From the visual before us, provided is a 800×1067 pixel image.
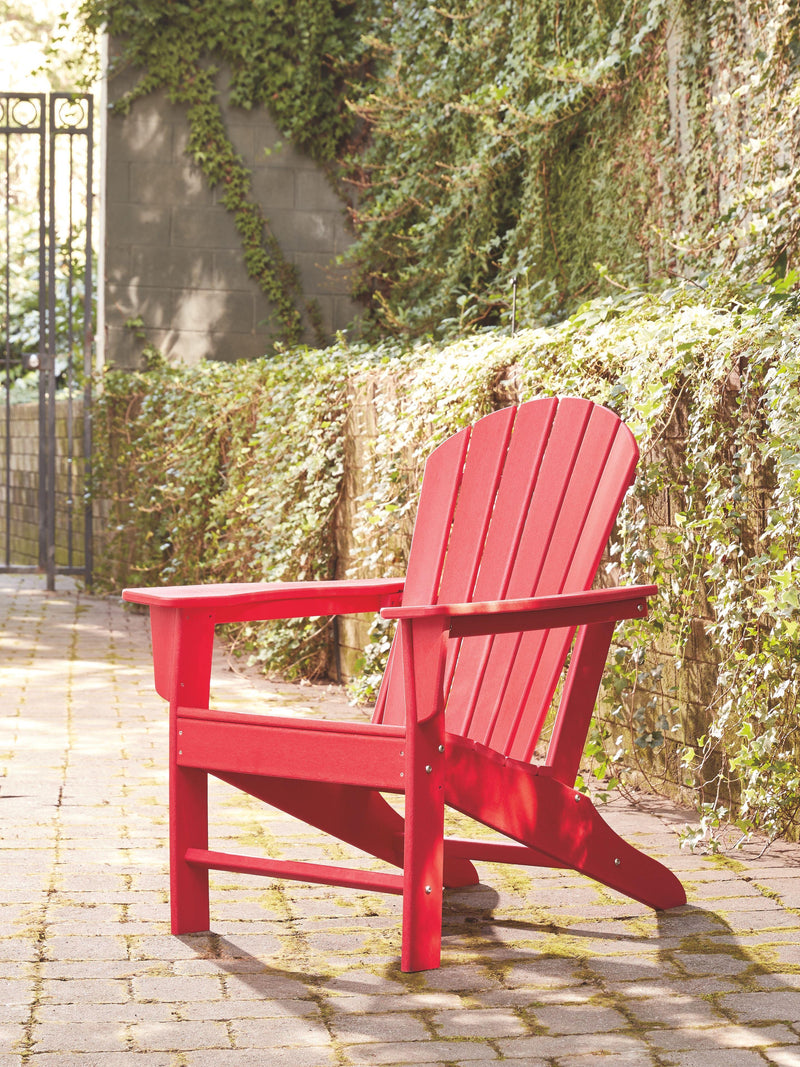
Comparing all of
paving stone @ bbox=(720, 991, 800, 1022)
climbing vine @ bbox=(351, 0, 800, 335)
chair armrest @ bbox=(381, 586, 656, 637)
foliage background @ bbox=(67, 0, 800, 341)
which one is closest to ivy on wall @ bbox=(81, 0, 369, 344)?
foliage background @ bbox=(67, 0, 800, 341)

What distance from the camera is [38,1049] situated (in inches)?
79.7

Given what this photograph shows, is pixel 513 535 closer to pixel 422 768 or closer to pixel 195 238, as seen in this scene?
pixel 422 768

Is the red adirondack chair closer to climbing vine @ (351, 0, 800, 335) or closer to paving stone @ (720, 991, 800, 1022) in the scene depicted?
paving stone @ (720, 991, 800, 1022)

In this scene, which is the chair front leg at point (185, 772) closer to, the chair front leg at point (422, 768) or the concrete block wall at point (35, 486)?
the chair front leg at point (422, 768)

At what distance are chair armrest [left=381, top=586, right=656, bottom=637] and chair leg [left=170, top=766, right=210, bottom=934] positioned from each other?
0.65 metres

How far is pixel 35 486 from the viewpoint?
1144 centimetres

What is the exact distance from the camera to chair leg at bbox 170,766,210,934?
261 centimetres

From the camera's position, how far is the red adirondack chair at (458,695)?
7.67ft

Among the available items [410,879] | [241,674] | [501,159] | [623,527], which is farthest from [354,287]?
[410,879]

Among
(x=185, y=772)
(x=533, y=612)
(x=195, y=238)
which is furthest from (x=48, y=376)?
(x=533, y=612)

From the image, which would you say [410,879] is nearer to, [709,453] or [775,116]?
[709,453]

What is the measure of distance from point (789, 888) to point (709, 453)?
1035mm

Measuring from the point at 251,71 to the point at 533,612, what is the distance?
8.31 m

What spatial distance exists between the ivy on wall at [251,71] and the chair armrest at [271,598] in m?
7.20
